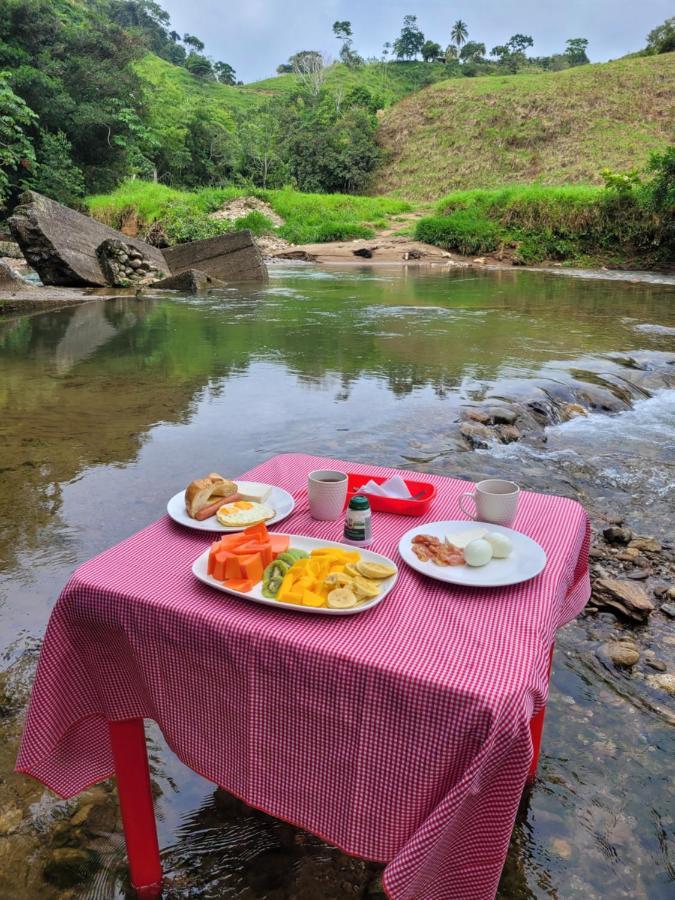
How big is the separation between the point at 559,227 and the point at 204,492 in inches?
984

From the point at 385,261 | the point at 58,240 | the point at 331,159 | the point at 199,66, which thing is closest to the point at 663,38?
the point at 331,159

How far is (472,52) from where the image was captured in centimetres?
7119

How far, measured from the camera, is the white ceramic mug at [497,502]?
1.90 meters

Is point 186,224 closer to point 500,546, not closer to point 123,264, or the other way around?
point 123,264

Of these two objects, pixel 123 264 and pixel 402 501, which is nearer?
pixel 402 501

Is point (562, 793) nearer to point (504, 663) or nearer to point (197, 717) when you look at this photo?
point (504, 663)

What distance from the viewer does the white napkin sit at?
81.4 inches

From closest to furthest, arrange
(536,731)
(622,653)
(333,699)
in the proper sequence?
(333,699) < (536,731) < (622,653)

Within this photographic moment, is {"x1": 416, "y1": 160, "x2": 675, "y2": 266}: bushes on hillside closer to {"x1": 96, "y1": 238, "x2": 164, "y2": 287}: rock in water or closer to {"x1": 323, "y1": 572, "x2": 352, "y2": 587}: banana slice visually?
{"x1": 96, "y1": 238, "x2": 164, "y2": 287}: rock in water

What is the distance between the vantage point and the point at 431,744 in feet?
4.14

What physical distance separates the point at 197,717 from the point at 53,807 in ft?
2.52

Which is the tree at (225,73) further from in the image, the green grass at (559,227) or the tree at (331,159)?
the green grass at (559,227)

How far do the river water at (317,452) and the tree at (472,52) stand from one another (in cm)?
6842

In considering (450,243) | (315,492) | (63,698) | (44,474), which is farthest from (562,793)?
(450,243)
